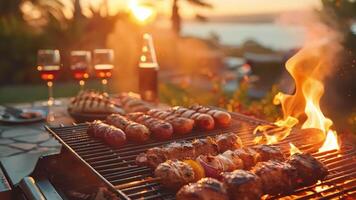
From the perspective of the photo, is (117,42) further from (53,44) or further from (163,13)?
(163,13)

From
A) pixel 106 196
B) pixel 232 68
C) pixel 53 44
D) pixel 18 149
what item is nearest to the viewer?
pixel 106 196

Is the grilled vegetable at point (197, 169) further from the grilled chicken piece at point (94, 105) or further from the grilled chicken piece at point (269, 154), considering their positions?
the grilled chicken piece at point (94, 105)

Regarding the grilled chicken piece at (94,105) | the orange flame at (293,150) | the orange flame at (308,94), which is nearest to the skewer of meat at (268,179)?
the orange flame at (293,150)

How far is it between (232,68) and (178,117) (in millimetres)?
18213

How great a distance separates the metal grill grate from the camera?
2756mm

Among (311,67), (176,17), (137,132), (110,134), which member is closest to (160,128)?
(137,132)

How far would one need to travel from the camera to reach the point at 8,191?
3576 millimetres

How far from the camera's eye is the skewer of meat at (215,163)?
280 cm

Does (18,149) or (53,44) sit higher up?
(53,44)

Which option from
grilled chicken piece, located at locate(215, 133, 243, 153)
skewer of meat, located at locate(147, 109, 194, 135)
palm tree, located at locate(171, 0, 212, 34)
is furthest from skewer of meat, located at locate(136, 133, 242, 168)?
palm tree, located at locate(171, 0, 212, 34)

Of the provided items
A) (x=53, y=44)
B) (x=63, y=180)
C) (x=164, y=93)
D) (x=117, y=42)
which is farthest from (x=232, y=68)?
(x=63, y=180)

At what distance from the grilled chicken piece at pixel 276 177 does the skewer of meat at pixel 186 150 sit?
0.62 metres

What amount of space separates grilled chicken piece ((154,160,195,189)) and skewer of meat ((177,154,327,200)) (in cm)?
19

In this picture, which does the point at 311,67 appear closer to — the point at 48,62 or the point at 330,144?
the point at 330,144
